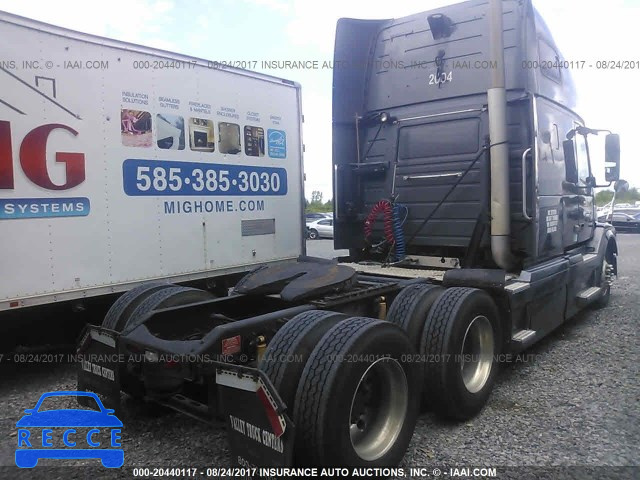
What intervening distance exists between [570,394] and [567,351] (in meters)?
1.38

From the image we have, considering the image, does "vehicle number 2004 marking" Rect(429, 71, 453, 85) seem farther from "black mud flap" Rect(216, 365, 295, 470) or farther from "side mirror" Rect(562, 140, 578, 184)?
"black mud flap" Rect(216, 365, 295, 470)

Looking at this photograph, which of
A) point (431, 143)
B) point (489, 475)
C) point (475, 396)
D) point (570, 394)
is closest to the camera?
point (489, 475)

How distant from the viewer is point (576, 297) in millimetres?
6316

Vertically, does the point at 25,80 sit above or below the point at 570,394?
above

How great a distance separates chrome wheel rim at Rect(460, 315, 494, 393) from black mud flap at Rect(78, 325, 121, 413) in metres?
2.59

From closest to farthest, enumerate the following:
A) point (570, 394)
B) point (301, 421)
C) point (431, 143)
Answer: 1. point (301, 421)
2. point (570, 394)
3. point (431, 143)

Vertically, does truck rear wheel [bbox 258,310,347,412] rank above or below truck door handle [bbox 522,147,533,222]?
below

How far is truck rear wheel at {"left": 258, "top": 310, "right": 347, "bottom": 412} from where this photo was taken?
2916mm

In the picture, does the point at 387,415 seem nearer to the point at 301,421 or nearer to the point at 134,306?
the point at 301,421

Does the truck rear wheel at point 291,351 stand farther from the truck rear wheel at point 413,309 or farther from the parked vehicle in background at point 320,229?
the parked vehicle in background at point 320,229

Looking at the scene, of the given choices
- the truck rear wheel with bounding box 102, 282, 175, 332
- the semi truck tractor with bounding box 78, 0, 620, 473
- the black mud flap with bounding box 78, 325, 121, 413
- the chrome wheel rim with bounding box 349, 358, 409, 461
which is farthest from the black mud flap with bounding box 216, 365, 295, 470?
the truck rear wheel with bounding box 102, 282, 175, 332

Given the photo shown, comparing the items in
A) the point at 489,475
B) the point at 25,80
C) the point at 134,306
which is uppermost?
the point at 25,80

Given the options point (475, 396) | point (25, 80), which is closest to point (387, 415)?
point (475, 396)

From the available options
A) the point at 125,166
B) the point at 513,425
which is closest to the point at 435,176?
the point at 513,425
